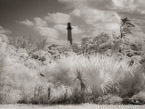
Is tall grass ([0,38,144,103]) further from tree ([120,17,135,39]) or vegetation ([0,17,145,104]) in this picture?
tree ([120,17,135,39])

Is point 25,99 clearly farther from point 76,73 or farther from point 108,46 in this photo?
point 108,46

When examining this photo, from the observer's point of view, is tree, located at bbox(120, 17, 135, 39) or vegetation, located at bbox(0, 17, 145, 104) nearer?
vegetation, located at bbox(0, 17, 145, 104)

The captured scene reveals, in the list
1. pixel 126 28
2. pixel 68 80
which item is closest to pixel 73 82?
pixel 68 80

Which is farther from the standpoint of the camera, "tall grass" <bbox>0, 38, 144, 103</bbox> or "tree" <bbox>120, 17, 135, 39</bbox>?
"tree" <bbox>120, 17, 135, 39</bbox>

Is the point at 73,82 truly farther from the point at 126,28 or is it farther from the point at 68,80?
the point at 126,28

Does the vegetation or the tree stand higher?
the tree

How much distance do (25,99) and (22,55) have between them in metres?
8.47

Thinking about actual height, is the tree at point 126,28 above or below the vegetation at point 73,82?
above

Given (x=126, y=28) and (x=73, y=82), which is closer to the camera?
(x=73, y=82)

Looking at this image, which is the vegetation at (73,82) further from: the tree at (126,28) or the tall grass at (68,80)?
the tree at (126,28)

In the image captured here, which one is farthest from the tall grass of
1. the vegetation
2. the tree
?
the tree

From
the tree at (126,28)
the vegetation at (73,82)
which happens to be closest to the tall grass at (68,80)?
the vegetation at (73,82)

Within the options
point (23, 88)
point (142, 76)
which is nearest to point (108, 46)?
point (142, 76)

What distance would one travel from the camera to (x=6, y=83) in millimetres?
16422
